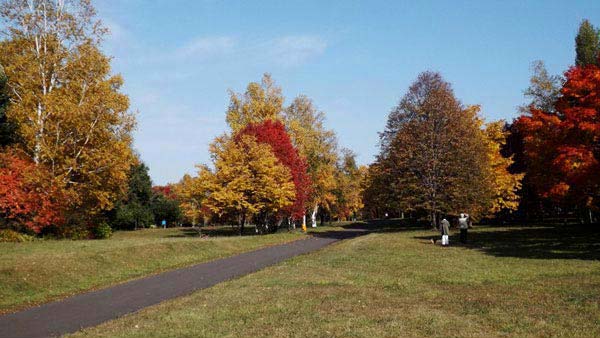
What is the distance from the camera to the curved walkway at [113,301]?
988 centimetres

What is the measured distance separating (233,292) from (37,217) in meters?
24.5

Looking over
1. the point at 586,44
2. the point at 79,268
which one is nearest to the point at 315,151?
the point at 586,44

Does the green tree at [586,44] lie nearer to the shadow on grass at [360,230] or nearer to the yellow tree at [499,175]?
the yellow tree at [499,175]

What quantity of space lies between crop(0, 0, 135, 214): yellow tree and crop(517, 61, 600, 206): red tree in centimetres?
2844

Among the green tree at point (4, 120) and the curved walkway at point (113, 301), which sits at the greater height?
the green tree at point (4, 120)

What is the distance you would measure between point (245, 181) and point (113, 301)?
26375 millimetres

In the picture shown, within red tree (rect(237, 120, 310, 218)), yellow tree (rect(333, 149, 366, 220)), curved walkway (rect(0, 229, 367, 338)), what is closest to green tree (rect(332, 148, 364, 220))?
yellow tree (rect(333, 149, 366, 220))

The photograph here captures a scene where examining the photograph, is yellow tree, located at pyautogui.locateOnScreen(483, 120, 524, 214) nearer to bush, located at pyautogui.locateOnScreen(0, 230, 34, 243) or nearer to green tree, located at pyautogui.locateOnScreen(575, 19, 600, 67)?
green tree, located at pyautogui.locateOnScreen(575, 19, 600, 67)

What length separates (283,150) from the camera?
45.4 m

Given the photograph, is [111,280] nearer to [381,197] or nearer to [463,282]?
[463,282]

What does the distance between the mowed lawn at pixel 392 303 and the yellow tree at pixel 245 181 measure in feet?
66.2

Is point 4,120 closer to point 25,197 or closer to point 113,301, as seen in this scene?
point 25,197

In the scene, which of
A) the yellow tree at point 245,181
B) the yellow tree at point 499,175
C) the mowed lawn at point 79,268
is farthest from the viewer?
the yellow tree at point 499,175

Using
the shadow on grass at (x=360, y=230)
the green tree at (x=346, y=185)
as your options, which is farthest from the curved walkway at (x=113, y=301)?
the green tree at (x=346, y=185)
